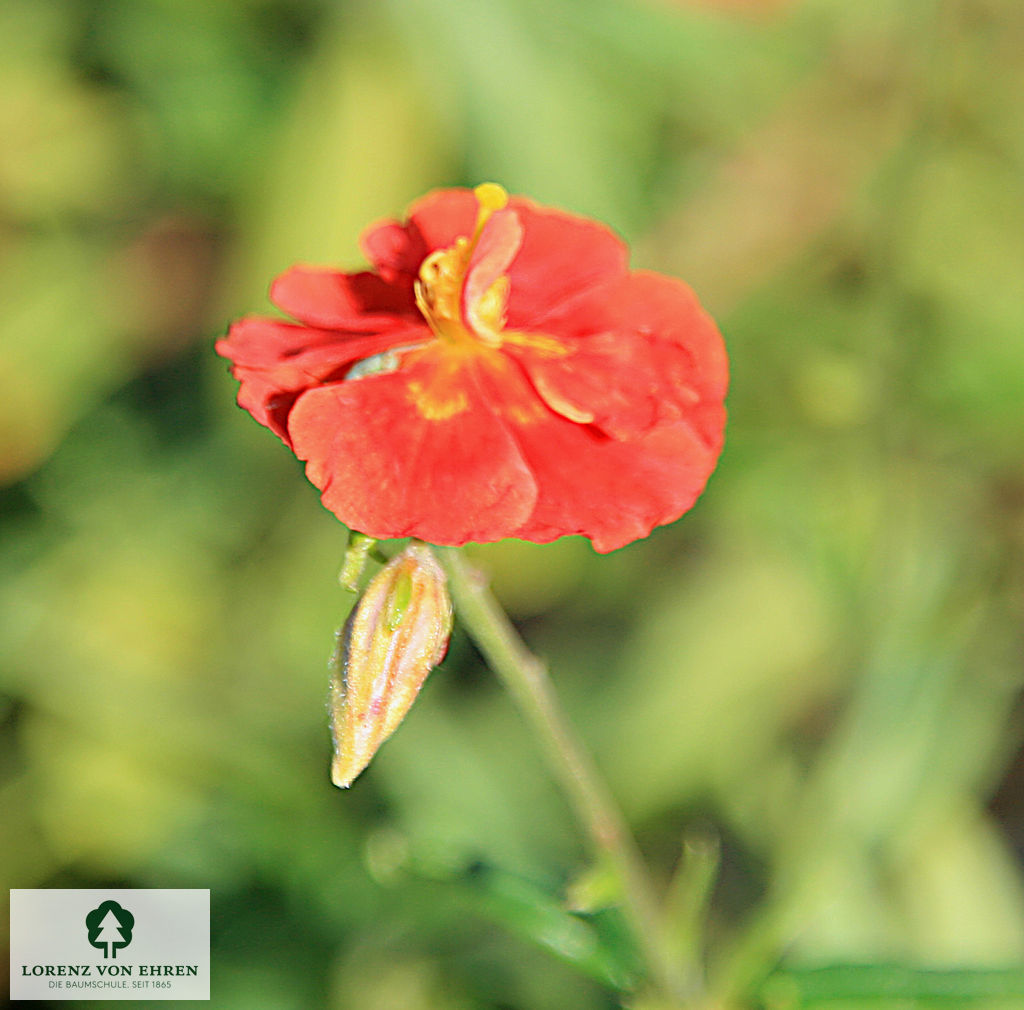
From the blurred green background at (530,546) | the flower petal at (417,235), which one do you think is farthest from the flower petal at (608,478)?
the blurred green background at (530,546)

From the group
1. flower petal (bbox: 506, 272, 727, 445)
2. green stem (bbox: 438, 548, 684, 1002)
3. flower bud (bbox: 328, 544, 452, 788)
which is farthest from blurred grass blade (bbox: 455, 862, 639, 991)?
flower petal (bbox: 506, 272, 727, 445)

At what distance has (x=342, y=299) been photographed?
159 cm

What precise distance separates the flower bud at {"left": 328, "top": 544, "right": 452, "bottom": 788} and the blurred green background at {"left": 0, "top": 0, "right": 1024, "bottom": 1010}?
1107mm

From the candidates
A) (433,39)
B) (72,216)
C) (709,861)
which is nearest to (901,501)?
(709,861)

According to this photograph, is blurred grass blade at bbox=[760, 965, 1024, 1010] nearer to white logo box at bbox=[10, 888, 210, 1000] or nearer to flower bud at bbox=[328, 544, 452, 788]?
flower bud at bbox=[328, 544, 452, 788]

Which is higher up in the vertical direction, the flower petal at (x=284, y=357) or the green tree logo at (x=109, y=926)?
the flower petal at (x=284, y=357)

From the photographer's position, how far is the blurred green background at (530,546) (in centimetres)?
257

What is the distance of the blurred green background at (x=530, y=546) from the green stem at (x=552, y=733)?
1.50 feet

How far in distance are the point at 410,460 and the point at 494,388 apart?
19 cm

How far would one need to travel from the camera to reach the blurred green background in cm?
257

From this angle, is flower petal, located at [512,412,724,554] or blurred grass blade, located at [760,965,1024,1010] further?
blurred grass blade, located at [760,965,1024,1010]

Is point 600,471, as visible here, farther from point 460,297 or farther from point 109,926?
point 109,926

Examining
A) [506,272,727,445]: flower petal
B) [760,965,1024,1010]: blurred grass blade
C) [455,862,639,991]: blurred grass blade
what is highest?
[506,272,727,445]: flower petal

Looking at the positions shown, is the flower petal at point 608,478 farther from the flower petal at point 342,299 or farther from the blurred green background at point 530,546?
the blurred green background at point 530,546
